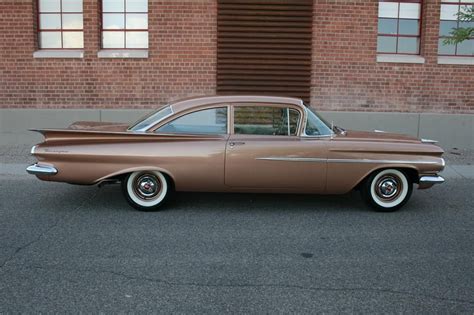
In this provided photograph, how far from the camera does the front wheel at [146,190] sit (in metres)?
6.29

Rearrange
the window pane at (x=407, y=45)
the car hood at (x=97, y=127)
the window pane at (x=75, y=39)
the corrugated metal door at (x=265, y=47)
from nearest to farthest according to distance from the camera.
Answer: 1. the car hood at (x=97, y=127)
2. the corrugated metal door at (x=265, y=47)
3. the window pane at (x=75, y=39)
4. the window pane at (x=407, y=45)

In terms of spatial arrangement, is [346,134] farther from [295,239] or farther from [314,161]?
[295,239]

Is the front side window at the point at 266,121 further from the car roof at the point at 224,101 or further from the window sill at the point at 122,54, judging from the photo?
the window sill at the point at 122,54

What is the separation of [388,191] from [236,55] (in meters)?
5.81

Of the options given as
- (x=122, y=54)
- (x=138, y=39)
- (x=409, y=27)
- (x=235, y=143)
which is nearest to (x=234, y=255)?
(x=235, y=143)

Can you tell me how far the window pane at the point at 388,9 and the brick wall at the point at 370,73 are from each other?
0.27 meters

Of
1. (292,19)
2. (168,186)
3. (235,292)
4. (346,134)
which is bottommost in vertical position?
(235,292)

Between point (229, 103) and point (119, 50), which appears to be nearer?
point (229, 103)

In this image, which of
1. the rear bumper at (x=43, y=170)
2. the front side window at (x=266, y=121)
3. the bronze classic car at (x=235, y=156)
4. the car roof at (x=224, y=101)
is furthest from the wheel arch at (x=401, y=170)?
the rear bumper at (x=43, y=170)

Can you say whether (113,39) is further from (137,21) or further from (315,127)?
(315,127)

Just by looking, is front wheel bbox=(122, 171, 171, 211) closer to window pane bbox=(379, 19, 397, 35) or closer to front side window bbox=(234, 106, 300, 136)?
front side window bbox=(234, 106, 300, 136)

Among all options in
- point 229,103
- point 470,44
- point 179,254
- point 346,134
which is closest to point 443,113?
point 470,44

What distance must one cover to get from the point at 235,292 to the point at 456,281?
1850 mm

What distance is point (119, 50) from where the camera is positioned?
448 inches
